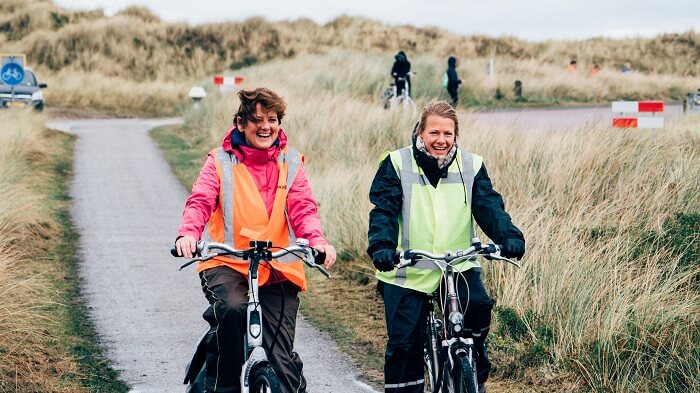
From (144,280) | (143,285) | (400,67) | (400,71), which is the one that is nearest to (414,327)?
(143,285)

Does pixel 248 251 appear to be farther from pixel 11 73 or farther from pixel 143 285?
pixel 11 73

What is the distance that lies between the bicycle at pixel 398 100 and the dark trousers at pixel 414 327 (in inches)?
423

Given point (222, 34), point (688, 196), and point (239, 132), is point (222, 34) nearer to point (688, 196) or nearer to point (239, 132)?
point (688, 196)

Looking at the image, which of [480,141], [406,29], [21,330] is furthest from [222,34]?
[21,330]

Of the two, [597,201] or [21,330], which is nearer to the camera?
[21,330]

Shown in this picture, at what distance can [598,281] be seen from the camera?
638 centimetres

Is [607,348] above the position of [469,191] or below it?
below

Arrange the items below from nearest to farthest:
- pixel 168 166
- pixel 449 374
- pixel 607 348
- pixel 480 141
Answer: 1. pixel 449 374
2. pixel 607 348
3. pixel 480 141
4. pixel 168 166

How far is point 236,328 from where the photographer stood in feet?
13.8

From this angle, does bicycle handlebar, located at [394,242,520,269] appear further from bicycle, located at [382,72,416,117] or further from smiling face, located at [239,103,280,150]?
bicycle, located at [382,72,416,117]

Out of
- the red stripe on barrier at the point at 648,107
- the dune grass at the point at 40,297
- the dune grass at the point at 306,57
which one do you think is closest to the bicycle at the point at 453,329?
the dune grass at the point at 40,297

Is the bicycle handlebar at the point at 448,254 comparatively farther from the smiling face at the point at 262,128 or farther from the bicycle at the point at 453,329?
the smiling face at the point at 262,128

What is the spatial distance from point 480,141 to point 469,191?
7.00 meters

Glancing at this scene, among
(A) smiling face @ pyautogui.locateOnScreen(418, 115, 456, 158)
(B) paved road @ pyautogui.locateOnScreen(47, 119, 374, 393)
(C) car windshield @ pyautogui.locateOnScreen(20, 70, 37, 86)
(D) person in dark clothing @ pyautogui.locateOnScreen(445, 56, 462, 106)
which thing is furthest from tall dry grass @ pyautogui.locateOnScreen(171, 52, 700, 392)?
(C) car windshield @ pyautogui.locateOnScreen(20, 70, 37, 86)
